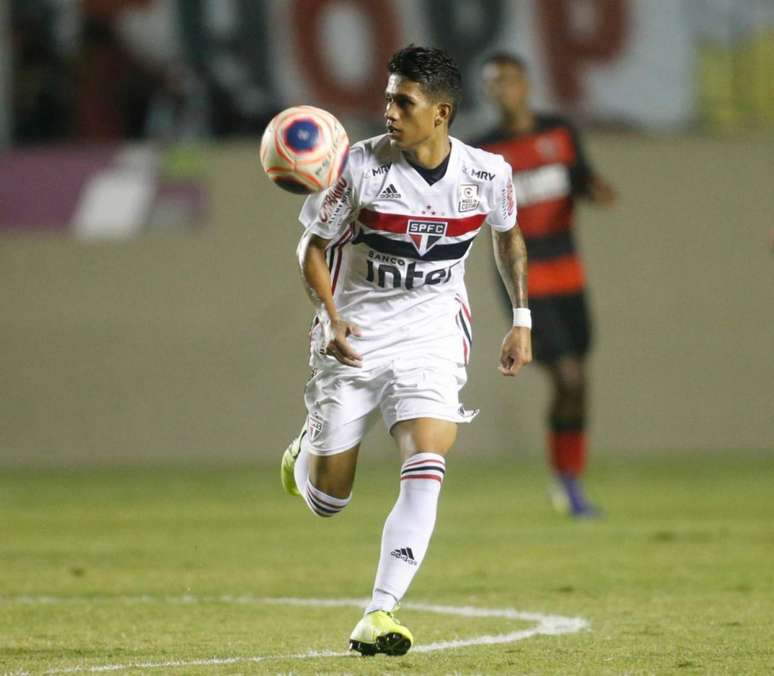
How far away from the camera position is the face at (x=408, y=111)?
19.1 ft

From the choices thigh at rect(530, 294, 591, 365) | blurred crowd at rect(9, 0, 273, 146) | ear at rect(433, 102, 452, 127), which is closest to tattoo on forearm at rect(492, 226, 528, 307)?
ear at rect(433, 102, 452, 127)

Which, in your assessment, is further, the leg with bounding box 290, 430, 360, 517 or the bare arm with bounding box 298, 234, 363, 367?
the leg with bounding box 290, 430, 360, 517

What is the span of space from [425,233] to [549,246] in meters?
4.56

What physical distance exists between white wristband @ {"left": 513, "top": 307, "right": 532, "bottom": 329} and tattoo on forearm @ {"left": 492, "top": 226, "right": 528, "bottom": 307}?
0.10ft

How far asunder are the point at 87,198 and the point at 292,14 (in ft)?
8.05

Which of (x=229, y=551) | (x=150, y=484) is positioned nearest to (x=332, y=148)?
(x=229, y=551)

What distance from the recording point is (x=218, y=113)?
50.0ft

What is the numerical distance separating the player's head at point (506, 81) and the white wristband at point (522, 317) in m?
4.11

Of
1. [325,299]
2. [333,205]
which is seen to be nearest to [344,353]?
[325,299]

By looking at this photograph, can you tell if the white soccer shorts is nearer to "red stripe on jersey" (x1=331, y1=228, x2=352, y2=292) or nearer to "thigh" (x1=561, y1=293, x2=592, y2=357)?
"red stripe on jersey" (x1=331, y1=228, x2=352, y2=292)

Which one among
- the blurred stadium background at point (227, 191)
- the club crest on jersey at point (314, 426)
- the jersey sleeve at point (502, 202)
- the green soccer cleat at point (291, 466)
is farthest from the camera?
the blurred stadium background at point (227, 191)

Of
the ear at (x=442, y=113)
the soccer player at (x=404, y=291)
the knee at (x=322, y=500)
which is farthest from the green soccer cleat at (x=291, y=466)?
the ear at (x=442, y=113)

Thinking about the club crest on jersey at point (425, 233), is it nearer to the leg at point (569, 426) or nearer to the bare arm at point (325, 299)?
the bare arm at point (325, 299)

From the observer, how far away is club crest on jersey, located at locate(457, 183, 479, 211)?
6.04 meters
